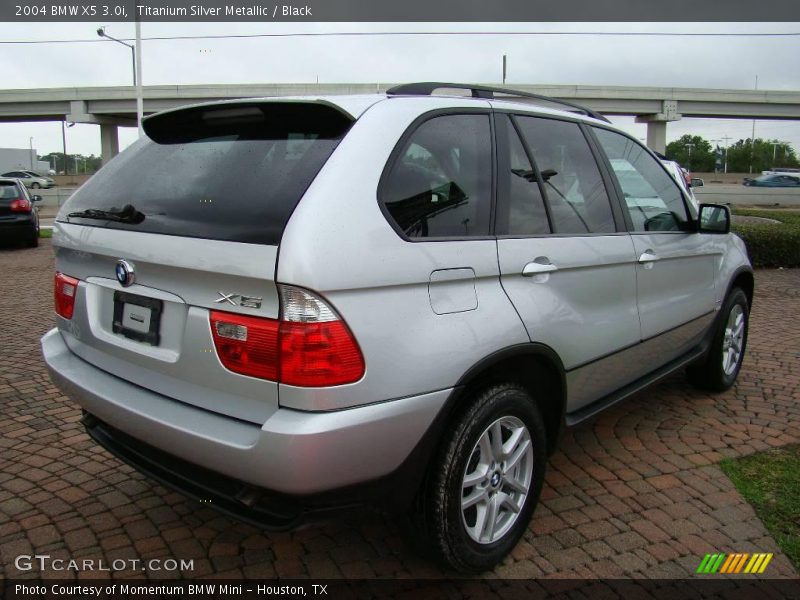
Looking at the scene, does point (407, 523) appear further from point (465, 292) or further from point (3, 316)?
point (3, 316)

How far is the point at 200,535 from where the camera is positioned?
2816 millimetres

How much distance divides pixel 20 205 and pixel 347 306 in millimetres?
14524

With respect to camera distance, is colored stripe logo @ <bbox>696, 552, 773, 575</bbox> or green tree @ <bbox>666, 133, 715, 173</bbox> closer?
colored stripe logo @ <bbox>696, 552, 773, 575</bbox>

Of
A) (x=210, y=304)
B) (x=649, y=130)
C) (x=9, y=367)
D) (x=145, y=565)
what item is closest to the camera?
(x=210, y=304)

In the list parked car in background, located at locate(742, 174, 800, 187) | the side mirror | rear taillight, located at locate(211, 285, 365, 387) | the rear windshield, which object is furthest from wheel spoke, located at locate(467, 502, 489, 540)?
parked car in background, located at locate(742, 174, 800, 187)

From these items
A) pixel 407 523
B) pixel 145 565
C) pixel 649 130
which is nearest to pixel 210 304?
pixel 407 523

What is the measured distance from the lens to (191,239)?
218cm

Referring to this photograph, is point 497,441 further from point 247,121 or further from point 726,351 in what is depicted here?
point 726,351

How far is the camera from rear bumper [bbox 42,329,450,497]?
1946 mm

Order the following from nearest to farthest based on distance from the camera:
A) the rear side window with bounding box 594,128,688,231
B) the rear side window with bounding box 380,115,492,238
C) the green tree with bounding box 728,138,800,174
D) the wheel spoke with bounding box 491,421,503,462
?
the rear side window with bounding box 380,115,492,238 < the wheel spoke with bounding box 491,421,503,462 < the rear side window with bounding box 594,128,688,231 < the green tree with bounding box 728,138,800,174

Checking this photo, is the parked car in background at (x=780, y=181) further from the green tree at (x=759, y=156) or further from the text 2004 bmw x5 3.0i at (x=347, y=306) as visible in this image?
the green tree at (x=759, y=156)

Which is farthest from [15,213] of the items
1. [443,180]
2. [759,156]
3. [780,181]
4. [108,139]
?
[759,156]

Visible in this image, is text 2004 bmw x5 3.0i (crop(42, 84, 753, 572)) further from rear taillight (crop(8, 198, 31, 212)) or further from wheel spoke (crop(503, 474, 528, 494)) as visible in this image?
rear taillight (crop(8, 198, 31, 212))

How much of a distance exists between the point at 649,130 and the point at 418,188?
56.8 m
